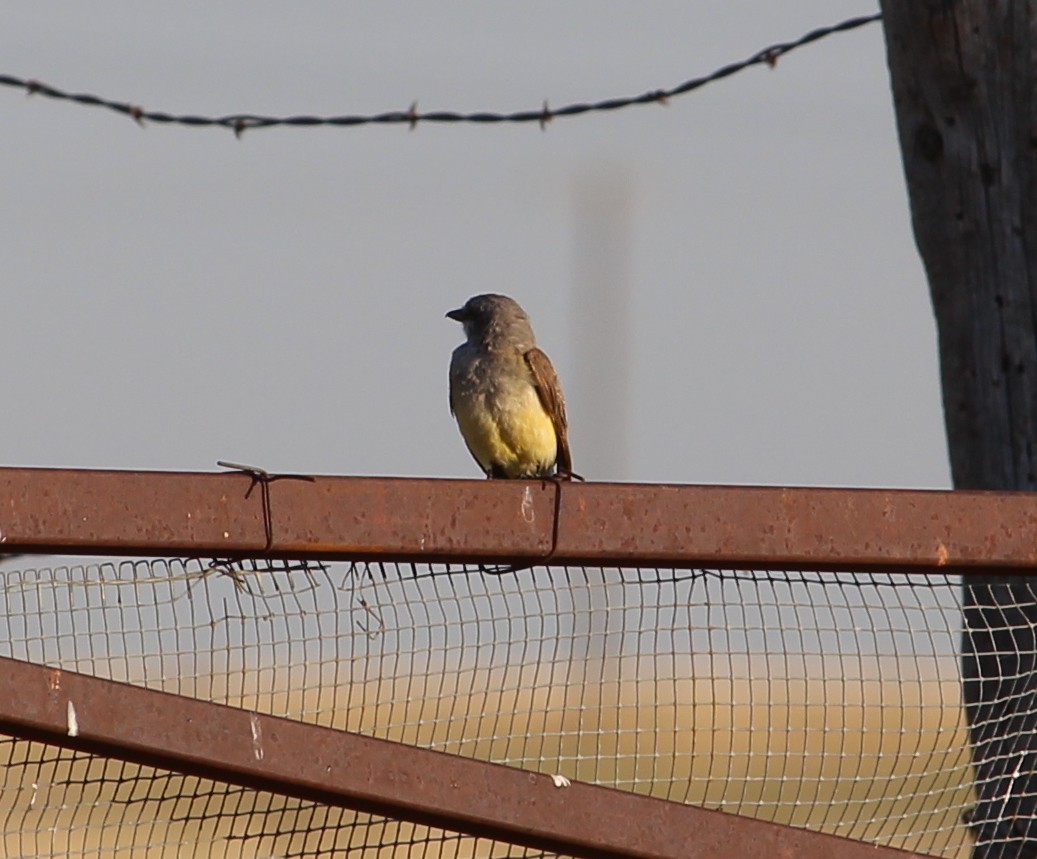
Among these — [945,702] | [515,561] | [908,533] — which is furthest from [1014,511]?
[515,561]

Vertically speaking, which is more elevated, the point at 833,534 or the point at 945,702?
the point at 833,534

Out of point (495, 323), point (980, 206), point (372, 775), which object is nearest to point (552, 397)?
point (495, 323)

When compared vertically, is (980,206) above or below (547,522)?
above

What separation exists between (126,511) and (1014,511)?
155cm

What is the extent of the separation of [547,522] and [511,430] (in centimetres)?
289

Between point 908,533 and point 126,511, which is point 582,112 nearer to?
point 908,533

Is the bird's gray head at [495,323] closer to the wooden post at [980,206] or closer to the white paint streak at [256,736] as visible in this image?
the wooden post at [980,206]

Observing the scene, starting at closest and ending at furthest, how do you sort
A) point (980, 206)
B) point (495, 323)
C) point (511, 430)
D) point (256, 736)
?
point (256, 736), point (980, 206), point (511, 430), point (495, 323)

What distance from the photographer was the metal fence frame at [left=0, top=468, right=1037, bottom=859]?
2.49 m

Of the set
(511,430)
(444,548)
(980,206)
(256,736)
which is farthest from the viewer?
(511,430)

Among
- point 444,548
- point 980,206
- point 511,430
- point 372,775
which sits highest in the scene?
point 980,206

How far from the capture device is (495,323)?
20.3 ft

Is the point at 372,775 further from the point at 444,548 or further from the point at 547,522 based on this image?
the point at 547,522

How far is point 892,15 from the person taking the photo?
3.87 metres
